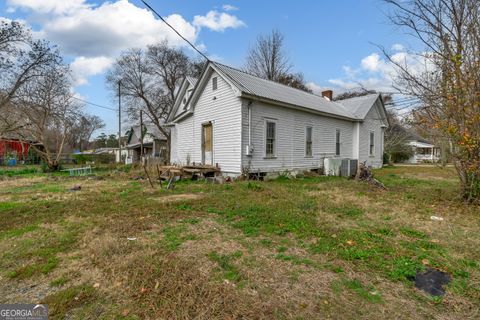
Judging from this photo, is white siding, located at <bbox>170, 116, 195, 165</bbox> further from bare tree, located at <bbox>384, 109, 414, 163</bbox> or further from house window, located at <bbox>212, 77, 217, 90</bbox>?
bare tree, located at <bbox>384, 109, 414, 163</bbox>

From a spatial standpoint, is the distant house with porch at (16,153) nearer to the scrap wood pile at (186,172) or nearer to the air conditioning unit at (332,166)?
the scrap wood pile at (186,172)

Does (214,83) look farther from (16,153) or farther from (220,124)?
(16,153)

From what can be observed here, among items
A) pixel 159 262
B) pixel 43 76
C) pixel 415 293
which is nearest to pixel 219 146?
pixel 159 262

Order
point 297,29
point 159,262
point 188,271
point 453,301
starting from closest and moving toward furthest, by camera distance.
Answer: point 453,301 → point 188,271 → point 159,262 → point 297,29

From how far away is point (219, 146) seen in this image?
38.9 feet

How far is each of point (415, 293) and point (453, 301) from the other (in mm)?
307

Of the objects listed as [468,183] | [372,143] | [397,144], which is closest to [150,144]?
[372,143]

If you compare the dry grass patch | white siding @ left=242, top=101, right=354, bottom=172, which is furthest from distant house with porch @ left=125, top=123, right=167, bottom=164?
the dry grass patch

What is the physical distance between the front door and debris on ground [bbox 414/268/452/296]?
10.2m

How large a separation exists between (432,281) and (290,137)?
392 inches

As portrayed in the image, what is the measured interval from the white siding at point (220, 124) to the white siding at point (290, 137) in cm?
42

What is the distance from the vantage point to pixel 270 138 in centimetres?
1166

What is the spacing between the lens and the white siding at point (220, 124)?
10.9m

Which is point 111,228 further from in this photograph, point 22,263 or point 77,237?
point 22,263
